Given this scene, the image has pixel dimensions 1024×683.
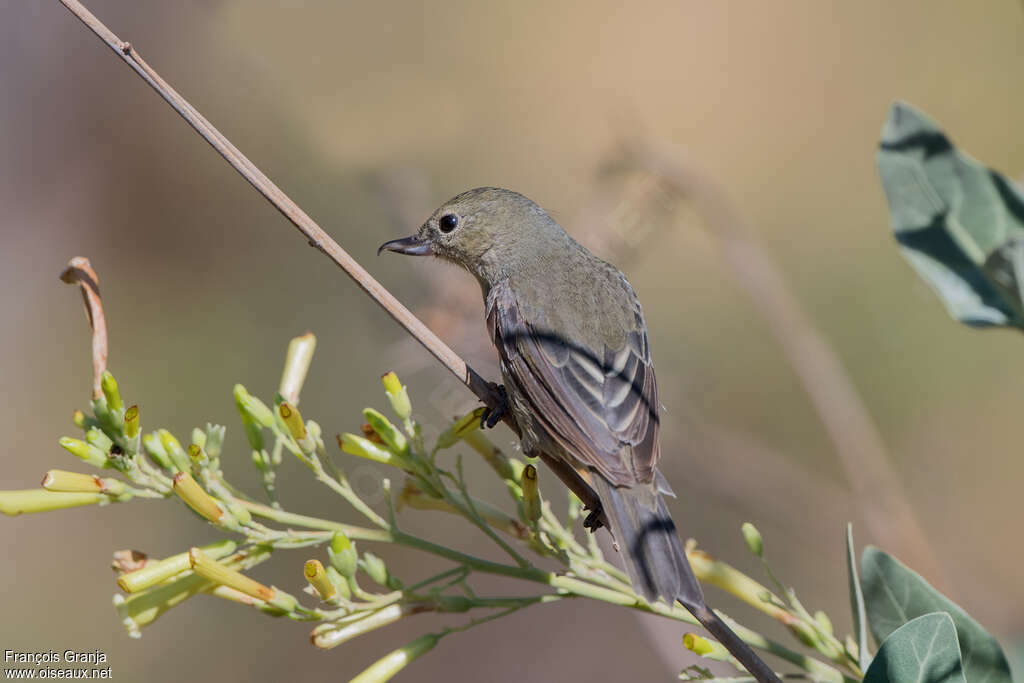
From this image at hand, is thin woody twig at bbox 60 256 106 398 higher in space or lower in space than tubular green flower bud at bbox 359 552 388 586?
higher

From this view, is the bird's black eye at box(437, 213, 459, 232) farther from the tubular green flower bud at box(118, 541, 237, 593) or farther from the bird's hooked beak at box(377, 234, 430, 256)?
the tubular green flower bud at box(118, 541, 237, 593)

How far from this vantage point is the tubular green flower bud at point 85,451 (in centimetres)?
193

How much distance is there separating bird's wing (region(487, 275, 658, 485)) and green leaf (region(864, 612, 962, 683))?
911 millimetres

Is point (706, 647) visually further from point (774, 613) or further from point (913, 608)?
point (913, 608)

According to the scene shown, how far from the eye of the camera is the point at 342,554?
6.35 feet

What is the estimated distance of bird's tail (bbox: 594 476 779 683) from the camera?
5.78 ft

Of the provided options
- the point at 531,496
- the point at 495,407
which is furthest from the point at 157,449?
the point at 495,407

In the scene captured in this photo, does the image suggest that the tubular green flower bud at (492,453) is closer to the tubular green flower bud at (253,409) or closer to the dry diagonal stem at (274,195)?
the dry diagonal stem at (274,195)

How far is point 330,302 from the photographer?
555 cm

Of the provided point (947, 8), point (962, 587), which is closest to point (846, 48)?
point (947, 8)

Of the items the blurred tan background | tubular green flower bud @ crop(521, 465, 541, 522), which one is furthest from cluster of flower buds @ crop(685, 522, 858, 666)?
the blurred tan background

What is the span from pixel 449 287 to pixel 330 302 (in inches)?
81.3

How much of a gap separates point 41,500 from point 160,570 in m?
0.32

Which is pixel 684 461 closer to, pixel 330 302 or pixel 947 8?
pixel 330 302
